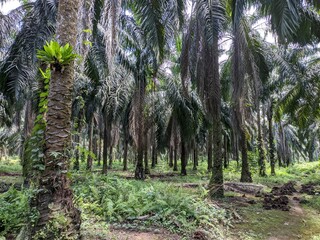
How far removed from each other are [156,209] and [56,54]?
3.80m

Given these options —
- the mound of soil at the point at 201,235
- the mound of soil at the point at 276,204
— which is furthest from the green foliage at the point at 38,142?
the mound of soil at the point at 276,204

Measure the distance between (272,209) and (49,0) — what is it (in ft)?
30.2

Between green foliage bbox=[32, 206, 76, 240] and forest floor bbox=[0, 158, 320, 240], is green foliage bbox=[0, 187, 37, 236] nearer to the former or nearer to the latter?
green foliage bbox=[32, 206, 76, 240]

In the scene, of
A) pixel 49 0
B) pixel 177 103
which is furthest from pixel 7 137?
pixel 49 0

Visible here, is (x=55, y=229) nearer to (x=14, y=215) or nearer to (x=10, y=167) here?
(x=14, y=215)

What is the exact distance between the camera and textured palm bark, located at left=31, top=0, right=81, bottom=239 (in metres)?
3.25

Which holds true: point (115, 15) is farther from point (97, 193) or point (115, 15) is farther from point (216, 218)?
point (216, 218)

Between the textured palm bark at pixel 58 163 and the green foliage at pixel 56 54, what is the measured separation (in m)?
0.20

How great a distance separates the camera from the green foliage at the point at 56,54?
3238mm

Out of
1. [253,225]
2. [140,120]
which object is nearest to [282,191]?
[253,225]

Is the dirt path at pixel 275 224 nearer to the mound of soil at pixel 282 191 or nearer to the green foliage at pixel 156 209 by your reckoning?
the green foliage at pixel 156 209

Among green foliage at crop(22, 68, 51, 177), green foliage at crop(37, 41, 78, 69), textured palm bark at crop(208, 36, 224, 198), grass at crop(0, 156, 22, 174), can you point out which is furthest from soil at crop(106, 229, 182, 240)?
grass at crop(0, 156, 22, 174)

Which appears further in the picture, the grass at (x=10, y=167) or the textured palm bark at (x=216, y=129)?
the grass at (x=10, y=167)

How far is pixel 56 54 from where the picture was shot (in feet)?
10.9
